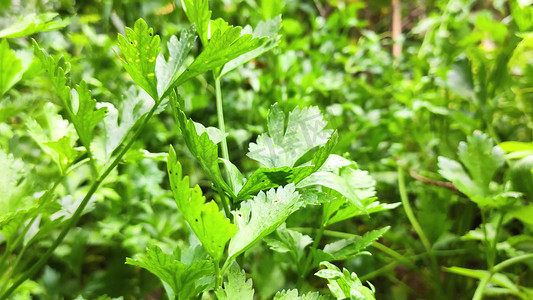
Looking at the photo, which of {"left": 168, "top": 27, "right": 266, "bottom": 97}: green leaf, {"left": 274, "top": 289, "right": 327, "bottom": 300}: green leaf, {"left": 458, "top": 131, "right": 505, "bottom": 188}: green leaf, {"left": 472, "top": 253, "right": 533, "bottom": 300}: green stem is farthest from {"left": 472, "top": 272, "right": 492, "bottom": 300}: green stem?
{"left": 168, "top": 27, "right": 266, "bottom": 97}: green leaf

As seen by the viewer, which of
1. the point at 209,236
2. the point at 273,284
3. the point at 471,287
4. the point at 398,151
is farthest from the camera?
the point at 398,151

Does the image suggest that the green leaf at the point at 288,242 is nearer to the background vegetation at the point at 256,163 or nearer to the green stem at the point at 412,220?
the background vegetation at the point at 256,163

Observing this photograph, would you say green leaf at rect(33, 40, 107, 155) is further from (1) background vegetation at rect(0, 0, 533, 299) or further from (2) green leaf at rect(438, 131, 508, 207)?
(2) green leaf at rect(438, 131, 508, 207)

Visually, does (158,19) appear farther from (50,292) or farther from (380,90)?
(50,292)

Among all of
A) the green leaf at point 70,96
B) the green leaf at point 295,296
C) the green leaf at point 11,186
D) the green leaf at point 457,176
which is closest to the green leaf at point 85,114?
the green leaf at point 70,96

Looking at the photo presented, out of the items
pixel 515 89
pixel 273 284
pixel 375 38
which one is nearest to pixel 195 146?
pixel 273 284

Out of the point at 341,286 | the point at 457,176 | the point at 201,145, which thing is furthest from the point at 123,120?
the point at 457,176

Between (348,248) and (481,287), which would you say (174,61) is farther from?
(481,287)
